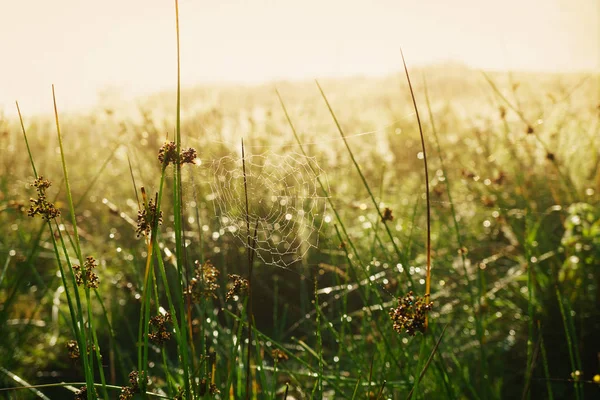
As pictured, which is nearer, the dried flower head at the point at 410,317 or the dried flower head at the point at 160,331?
the dried flower head at the point at 410,317

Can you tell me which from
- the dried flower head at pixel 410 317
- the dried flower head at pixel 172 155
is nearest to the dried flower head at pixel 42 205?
the dried flower head at pixel 172 155

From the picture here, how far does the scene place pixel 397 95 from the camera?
6.99 metres

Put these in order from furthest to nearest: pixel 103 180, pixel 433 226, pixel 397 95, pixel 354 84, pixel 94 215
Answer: pixel 354 84 < pixel 397 95 < pixel 103 180 < pixel 94 215 < pixel 433 226

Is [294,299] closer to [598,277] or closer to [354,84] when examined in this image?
[598,277]

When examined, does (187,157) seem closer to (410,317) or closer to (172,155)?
(172,155)

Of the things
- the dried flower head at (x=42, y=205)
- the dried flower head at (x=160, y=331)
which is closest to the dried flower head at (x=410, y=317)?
the dried flower head at (x=160, y=331)

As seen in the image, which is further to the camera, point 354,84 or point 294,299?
point 354,84

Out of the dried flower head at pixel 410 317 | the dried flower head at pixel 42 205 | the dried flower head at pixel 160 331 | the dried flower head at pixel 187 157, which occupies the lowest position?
the dried flower head at pixel 160 331

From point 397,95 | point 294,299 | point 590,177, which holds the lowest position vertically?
point 294,299

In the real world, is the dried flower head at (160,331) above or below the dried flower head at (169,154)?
below

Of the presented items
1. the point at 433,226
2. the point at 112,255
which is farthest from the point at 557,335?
the point at 112,255

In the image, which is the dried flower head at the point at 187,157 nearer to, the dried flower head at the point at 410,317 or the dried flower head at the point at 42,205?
the dried flower head at the point at 42,205

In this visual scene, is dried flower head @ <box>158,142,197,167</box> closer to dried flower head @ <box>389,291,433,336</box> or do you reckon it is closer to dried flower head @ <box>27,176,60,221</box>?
dried flower head @ <box>27,176,60,221</box>

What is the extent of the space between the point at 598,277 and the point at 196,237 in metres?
1.78
